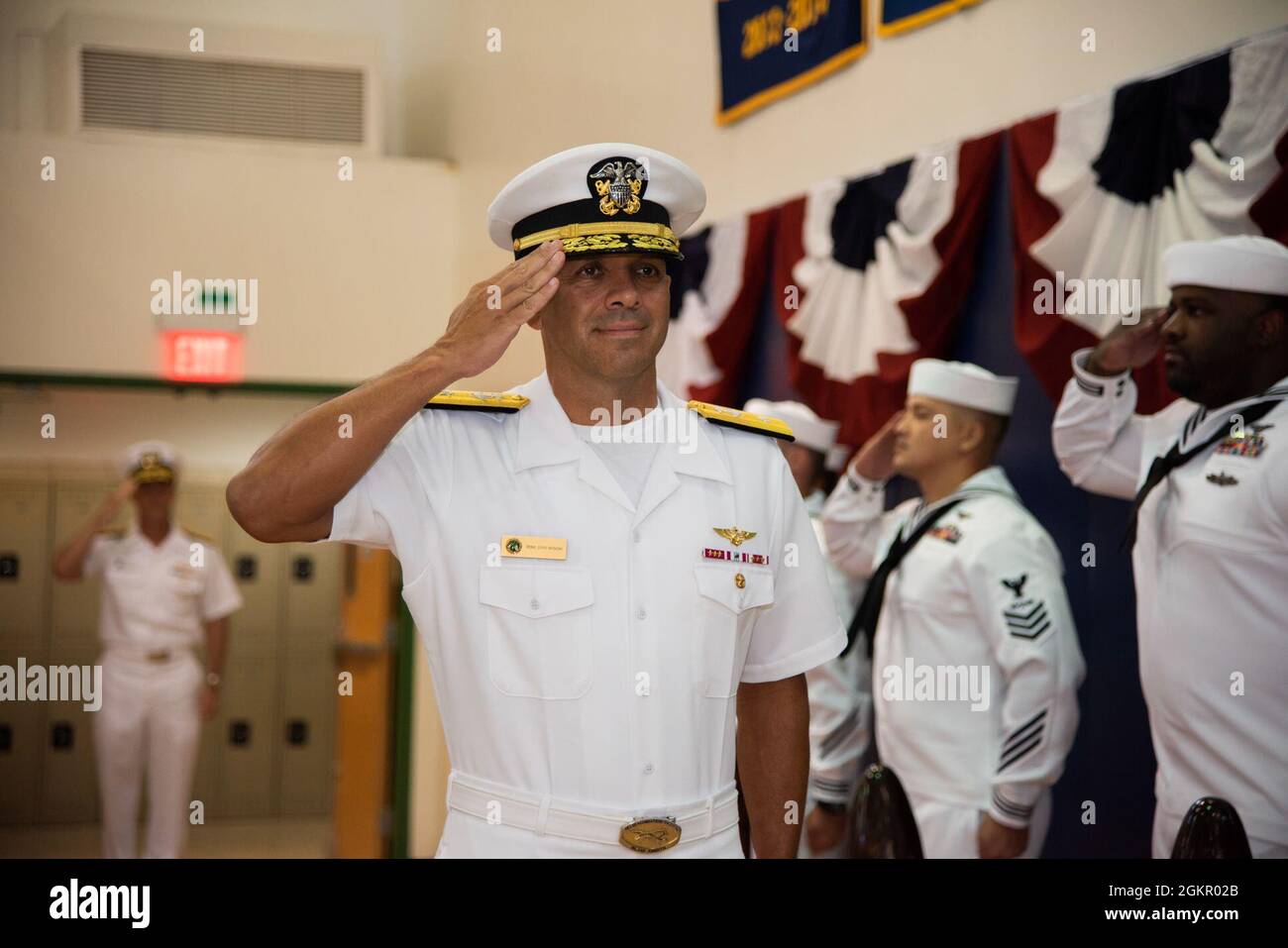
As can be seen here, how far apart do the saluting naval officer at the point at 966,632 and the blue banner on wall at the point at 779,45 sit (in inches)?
36.4

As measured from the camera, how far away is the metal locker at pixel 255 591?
7.83 metres

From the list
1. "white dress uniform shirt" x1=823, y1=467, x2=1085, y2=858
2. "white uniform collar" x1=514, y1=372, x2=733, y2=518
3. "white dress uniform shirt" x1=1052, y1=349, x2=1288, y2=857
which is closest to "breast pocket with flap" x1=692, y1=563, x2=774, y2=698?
"white uniform collar" x1=514, y1=372, x2=733, y2=518

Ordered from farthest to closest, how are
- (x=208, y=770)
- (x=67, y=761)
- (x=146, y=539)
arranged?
(x=208, y=770) → (x=67, y=761) → (x=146, y=539)

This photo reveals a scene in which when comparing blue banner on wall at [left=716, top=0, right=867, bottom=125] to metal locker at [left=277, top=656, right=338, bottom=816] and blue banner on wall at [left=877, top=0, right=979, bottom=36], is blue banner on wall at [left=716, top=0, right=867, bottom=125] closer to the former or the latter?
blue banner on wall at [left=877, top=0, right=979, bottom=36]

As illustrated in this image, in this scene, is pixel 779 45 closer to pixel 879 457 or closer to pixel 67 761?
pixel 879 457

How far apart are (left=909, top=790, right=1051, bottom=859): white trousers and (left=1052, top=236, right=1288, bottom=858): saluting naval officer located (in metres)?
0.40

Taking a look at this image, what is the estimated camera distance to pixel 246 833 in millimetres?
7742

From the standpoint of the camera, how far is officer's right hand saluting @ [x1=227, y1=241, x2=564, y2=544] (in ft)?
5.54

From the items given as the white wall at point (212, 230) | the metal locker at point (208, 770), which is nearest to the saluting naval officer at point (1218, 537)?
the white wall at point (212, 230)

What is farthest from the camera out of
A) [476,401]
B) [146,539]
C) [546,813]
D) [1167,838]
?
[146,539]

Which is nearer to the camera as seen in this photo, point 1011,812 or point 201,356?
point 1011,812

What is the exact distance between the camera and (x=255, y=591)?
25.8 feet

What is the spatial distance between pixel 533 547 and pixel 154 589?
A: 13.4 ft

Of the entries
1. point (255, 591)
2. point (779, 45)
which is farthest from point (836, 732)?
point (255, 591)
